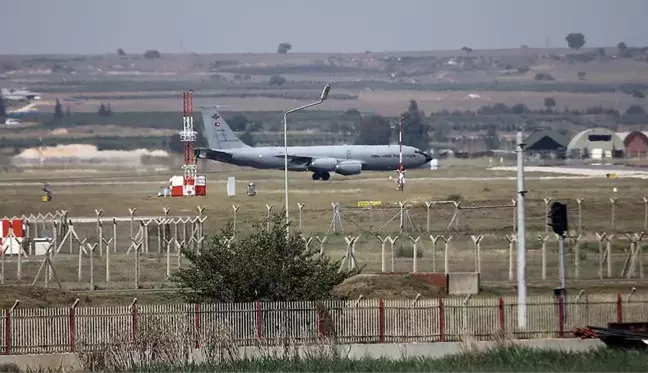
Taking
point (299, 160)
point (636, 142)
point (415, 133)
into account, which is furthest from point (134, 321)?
point (415, 133)

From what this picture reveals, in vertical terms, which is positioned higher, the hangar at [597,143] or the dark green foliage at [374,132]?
the dark green foliage at [374,132]

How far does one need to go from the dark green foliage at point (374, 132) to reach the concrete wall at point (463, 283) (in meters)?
98.3

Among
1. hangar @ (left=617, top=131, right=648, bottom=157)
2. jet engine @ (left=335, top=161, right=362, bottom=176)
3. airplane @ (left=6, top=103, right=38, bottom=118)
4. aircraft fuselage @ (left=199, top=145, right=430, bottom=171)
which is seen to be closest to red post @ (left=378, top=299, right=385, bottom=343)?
jet engine @ (left=335, top=161, right=362, bottom=176)

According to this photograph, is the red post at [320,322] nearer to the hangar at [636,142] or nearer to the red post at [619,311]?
the red post at [619,311]

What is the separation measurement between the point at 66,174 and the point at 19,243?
4790 centimetres

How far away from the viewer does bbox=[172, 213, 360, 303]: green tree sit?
30844mm

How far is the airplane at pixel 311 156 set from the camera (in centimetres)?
8762

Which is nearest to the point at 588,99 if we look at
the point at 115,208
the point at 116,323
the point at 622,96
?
the point at 622,96

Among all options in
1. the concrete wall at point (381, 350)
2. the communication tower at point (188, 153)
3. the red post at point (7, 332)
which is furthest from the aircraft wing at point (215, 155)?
the concrete wall at point (381, 350)

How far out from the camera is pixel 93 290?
121ft

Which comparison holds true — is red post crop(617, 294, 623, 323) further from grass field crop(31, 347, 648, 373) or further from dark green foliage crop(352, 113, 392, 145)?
dark green foliage crop(352, 113, 392, 145)

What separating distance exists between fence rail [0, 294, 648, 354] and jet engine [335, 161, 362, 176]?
193 ft

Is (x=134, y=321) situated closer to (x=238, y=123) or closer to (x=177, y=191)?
(x=177, y=191)

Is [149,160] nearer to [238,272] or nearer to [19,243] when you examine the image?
[19,243]
